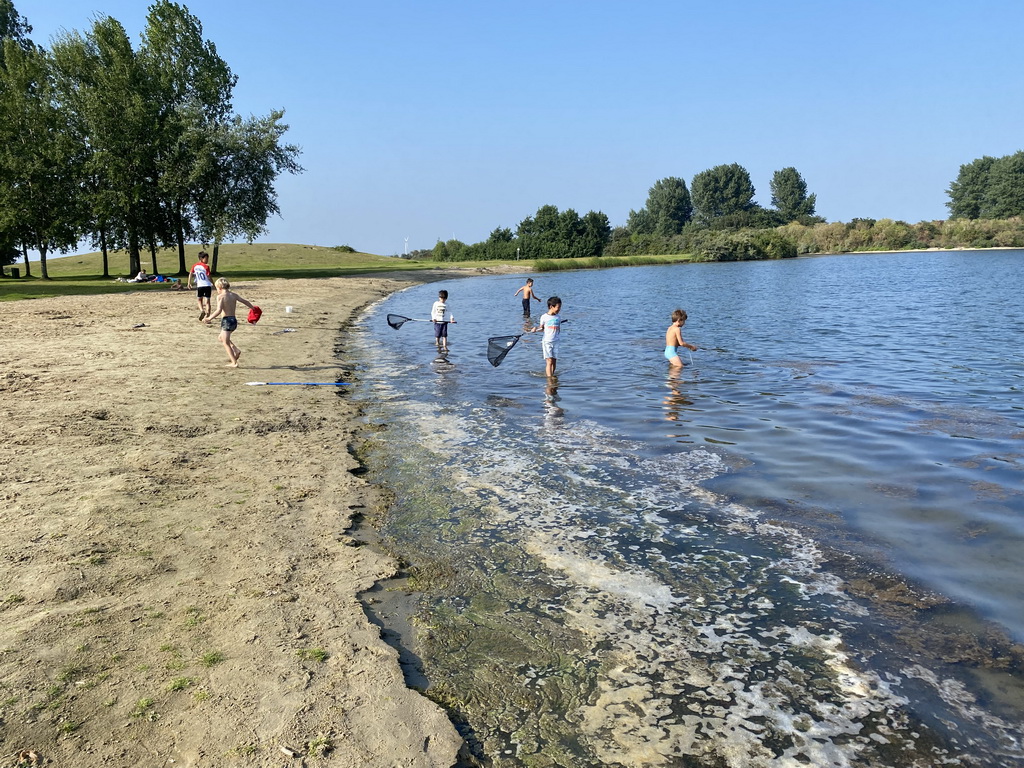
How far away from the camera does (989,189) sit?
445 feet

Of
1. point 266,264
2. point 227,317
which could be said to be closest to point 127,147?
point 266,264

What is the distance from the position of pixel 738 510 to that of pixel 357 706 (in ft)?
16.4

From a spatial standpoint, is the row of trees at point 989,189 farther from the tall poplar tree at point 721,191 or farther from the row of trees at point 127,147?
the row of trees at point 127,147

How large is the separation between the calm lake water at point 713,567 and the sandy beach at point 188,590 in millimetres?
520

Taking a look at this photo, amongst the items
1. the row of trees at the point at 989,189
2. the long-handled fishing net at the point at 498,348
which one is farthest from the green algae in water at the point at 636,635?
the row of trees at the point at 989,189

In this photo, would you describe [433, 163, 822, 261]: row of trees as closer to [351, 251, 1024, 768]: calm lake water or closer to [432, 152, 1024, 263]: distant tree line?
[432, 152, 1024, 263]: distant tree line

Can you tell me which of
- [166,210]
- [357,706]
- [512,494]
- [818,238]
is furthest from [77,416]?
[818,238]

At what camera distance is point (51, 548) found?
231 inches

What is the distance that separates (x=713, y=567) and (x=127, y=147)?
51.7 meters

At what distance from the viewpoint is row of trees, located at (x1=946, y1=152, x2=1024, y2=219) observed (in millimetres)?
127750

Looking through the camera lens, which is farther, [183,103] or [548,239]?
[548,239]

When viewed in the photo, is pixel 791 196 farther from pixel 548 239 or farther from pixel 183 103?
pixel 183 103

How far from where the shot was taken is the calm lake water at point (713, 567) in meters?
4.22

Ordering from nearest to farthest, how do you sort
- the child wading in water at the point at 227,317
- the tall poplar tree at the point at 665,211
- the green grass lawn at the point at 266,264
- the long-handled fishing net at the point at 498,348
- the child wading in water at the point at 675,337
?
1. the child wading in water at the point at 227,317
2. the child wading in water at the point at 675,337
3. the long-handled fishing net at the point at 498,348
4. the green grass lawn at the point at 266,264
5. the tall poplar tree at the point at 665,211
